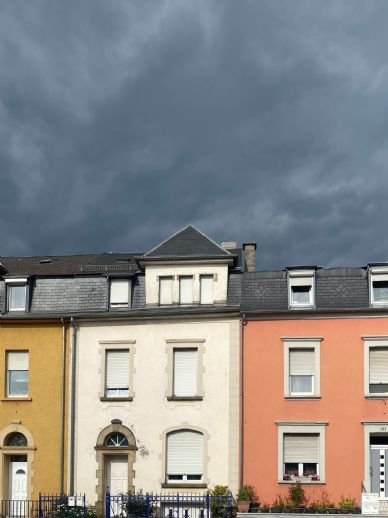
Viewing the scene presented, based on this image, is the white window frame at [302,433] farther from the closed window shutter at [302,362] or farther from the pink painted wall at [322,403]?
the closed window shutter at [302,362]

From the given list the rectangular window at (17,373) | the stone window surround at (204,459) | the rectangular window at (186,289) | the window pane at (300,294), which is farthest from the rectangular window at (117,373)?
the window pane at (300,294)

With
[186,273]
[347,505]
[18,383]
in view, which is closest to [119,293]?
[186,273]

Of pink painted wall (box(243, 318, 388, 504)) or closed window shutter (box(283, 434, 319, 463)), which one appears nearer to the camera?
pink painted wall (box(243, 318, 388, 504))

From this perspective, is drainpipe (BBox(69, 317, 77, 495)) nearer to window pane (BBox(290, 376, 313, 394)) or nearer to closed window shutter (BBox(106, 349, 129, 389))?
closed window shutter (BBox(106, 349, 129, 389))

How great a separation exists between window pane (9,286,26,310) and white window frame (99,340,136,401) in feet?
12.5

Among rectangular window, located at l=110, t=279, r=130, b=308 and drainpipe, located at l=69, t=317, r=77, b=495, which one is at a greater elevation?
rectangular window, located at l=110, t=279, r=130, b=308

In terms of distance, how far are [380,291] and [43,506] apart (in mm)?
15113

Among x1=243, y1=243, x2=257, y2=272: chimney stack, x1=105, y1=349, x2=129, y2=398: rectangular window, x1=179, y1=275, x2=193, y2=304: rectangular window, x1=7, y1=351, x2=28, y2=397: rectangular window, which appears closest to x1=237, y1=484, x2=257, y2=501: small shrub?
x1=105, y1=349, x2=129, y2=398: rectangular window

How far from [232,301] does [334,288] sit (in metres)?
3.98

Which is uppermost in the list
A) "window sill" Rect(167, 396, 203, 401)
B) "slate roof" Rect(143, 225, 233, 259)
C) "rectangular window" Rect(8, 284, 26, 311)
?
"slate roof" Rect(143, 225, 233, 259)

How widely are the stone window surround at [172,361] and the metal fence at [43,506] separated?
5.19 meters

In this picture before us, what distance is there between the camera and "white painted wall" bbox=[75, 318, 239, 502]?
35.2 meters

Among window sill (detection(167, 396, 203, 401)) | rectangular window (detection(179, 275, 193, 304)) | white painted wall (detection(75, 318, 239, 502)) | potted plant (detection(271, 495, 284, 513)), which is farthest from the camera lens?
rectangular window (detection(179, 275, 193, 304))

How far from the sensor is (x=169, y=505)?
3462 cm
